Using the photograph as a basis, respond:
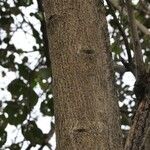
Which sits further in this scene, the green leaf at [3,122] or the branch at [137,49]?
the green leaf at [3,122]

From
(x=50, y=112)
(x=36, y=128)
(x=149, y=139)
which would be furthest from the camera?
(x=50, y=112)

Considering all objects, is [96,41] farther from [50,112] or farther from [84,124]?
[50,112]

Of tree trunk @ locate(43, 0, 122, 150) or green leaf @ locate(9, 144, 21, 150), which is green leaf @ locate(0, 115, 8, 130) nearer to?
green leaf @ locate(9, 144, 21, 150)

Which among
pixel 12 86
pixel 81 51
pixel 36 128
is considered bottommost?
pixel 36 128

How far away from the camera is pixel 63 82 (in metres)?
0.82

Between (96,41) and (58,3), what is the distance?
0.12 metres

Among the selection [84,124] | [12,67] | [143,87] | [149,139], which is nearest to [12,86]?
[12,67]

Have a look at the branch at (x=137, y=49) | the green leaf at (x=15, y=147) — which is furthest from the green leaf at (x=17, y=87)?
the branch at (x=137, y=49)

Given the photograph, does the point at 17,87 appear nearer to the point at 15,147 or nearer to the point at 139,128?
the point at 15,147

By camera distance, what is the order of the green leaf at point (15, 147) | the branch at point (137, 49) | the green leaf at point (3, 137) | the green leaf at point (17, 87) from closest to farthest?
the branch at point (137, 49) → the green leaf at point (3, 137) → the green leaf at point (17, 87) → the green leaf at point (15, 147)

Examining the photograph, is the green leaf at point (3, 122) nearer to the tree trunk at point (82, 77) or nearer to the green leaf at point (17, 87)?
the green leaf at point (17, 87)

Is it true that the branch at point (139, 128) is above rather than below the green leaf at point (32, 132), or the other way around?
above

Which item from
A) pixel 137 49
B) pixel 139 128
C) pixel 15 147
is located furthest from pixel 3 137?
pixel 139 128

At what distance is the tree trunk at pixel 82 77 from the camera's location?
2.56ft
